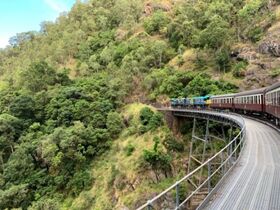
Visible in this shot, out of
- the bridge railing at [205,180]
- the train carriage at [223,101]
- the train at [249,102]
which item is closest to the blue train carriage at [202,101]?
the train at [249,102]

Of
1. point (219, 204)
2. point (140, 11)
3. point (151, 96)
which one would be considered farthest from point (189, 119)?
point (140, 11)

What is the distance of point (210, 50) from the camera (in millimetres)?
59906

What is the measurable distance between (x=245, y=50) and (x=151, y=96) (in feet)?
50.7

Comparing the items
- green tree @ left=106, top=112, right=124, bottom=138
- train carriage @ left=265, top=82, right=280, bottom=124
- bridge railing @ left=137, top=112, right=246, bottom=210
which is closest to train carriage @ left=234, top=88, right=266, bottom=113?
train carriage @ left=265, top=82, right=280, bottom=124

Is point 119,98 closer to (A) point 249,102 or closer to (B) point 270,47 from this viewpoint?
(B) point 270,47

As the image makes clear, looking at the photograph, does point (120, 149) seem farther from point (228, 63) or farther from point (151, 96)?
point (228, 63)

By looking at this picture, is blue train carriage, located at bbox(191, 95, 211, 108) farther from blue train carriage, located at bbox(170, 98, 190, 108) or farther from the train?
blue train carriage, located at bbox(170, 98, 190, 108)

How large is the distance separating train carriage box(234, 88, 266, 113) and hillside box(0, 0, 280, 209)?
7417mm

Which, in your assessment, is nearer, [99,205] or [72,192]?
[99,205]

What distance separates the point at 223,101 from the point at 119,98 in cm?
1676

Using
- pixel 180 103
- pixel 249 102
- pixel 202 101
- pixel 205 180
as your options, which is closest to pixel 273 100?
pixel 249 102

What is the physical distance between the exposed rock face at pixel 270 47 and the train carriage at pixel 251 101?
708 inches

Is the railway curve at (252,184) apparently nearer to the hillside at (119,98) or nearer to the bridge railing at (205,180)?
the bridge railing at (205,180)

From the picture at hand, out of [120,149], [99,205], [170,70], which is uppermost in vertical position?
[170,70]
